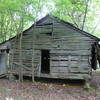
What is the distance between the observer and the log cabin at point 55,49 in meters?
11.1

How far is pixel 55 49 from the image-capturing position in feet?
38.3

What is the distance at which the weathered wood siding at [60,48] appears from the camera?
11.1 meters

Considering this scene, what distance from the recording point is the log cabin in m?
11.1

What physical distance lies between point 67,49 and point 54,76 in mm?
2187

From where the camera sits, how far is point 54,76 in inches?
458

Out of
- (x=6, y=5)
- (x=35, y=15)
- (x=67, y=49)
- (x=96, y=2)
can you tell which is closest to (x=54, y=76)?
(x=67, y=49)

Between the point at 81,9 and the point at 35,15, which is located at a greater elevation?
the point at 81,9

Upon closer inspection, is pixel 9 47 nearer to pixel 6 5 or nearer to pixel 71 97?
pixel 6 5

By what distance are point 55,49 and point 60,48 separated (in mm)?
380

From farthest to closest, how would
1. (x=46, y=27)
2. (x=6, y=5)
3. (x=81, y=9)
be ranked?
(x=81, y=9) < (x=46, y=27) < (x=6, y=5)

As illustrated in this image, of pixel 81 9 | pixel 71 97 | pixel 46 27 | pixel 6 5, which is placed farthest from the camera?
pixel 81 9

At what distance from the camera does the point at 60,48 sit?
456 inches

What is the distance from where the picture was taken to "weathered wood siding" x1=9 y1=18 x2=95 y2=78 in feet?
36.4

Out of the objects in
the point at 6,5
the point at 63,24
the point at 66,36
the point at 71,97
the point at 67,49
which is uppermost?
the point at 6,5
